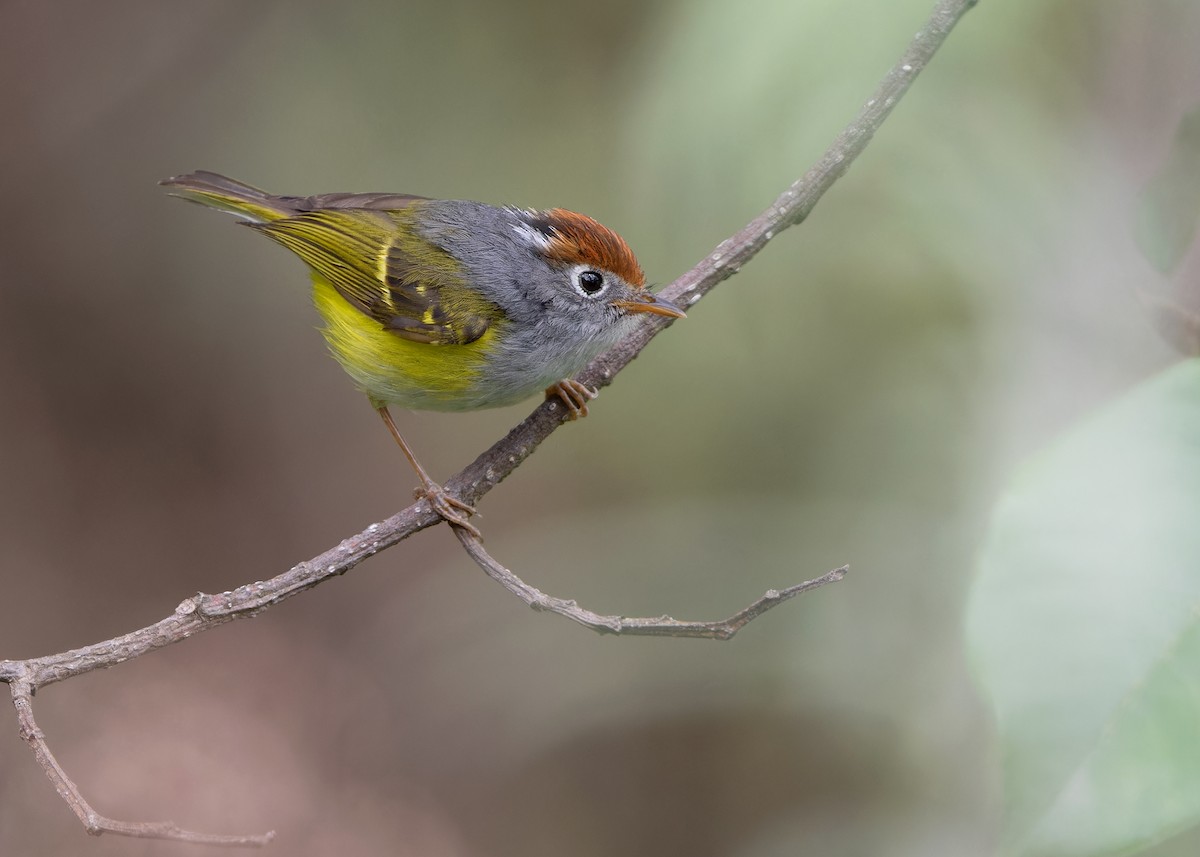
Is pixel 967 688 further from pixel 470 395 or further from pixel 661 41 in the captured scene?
pixel 661 41

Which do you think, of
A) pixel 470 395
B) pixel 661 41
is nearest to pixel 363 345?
pixel 470 395

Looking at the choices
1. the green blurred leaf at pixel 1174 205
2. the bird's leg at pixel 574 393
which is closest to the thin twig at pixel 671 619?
the green blurred leaf at pixel 1174 205

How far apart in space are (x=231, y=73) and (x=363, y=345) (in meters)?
3.50

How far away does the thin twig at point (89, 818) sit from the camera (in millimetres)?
1897

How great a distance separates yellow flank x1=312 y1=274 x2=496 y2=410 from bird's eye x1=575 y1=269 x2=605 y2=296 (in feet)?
1.07

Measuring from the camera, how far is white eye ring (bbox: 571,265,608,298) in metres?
3.29

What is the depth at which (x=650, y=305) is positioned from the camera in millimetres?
3051

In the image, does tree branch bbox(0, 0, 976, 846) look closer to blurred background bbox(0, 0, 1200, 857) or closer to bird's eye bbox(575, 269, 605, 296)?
blurred background bbox(0, 0, 1200, 857)

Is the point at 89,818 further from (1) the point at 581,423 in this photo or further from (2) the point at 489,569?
(1) the point at 581,423

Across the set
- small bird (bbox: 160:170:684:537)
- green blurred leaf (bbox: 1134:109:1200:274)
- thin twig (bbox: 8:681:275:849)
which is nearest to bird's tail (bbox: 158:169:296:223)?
small bird (bbox: 160:170:684:537)

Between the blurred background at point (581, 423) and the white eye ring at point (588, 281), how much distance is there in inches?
9.5

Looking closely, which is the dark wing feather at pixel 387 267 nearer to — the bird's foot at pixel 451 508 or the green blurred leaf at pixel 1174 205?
the bird's foot at pixel 451 508

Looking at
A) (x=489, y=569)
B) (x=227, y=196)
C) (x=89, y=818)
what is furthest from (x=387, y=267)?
(x=89, y=818)

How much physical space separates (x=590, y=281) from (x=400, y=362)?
2.26 feet
